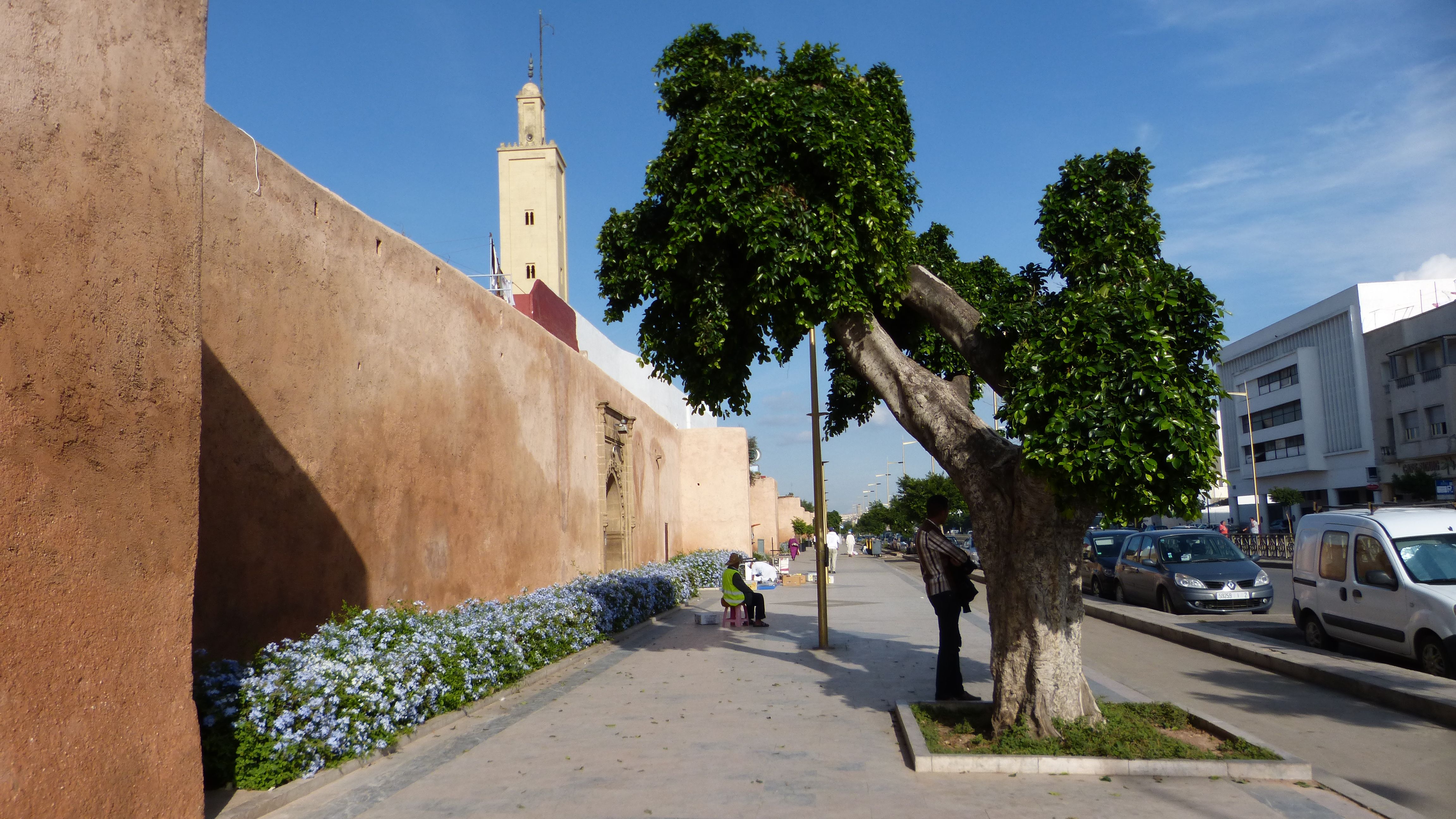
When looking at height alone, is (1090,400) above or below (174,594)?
above

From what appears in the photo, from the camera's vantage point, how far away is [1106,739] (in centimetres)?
630

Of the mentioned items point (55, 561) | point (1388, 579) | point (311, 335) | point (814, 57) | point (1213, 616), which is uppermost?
point (814, 57)

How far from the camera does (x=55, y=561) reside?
13.7 ft

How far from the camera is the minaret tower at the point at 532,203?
4775 cm

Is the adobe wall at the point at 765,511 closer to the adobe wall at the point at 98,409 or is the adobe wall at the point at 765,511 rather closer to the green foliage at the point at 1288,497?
the green foliage at the point at 1288,497

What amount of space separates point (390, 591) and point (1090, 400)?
6876 millimetres

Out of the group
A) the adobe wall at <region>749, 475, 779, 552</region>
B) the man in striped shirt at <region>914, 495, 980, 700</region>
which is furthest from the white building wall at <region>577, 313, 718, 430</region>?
the man in striped shirt at <region>914, 495, 980, 700</region>

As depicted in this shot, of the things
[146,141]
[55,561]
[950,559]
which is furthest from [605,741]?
[146,141]

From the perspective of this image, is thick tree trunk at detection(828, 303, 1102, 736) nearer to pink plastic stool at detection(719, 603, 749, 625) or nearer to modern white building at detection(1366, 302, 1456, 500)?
pink plastic stool at detection(719, 603, 749, 625)

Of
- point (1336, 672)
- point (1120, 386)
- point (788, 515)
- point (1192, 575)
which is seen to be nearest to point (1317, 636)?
point (1336, 672)

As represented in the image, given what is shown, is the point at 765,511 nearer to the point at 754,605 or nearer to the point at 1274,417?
the point at 1274,417

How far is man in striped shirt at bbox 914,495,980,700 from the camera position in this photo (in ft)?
26.7

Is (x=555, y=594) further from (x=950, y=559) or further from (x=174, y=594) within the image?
(x=174, y=594)

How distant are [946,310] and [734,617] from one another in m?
9.22
